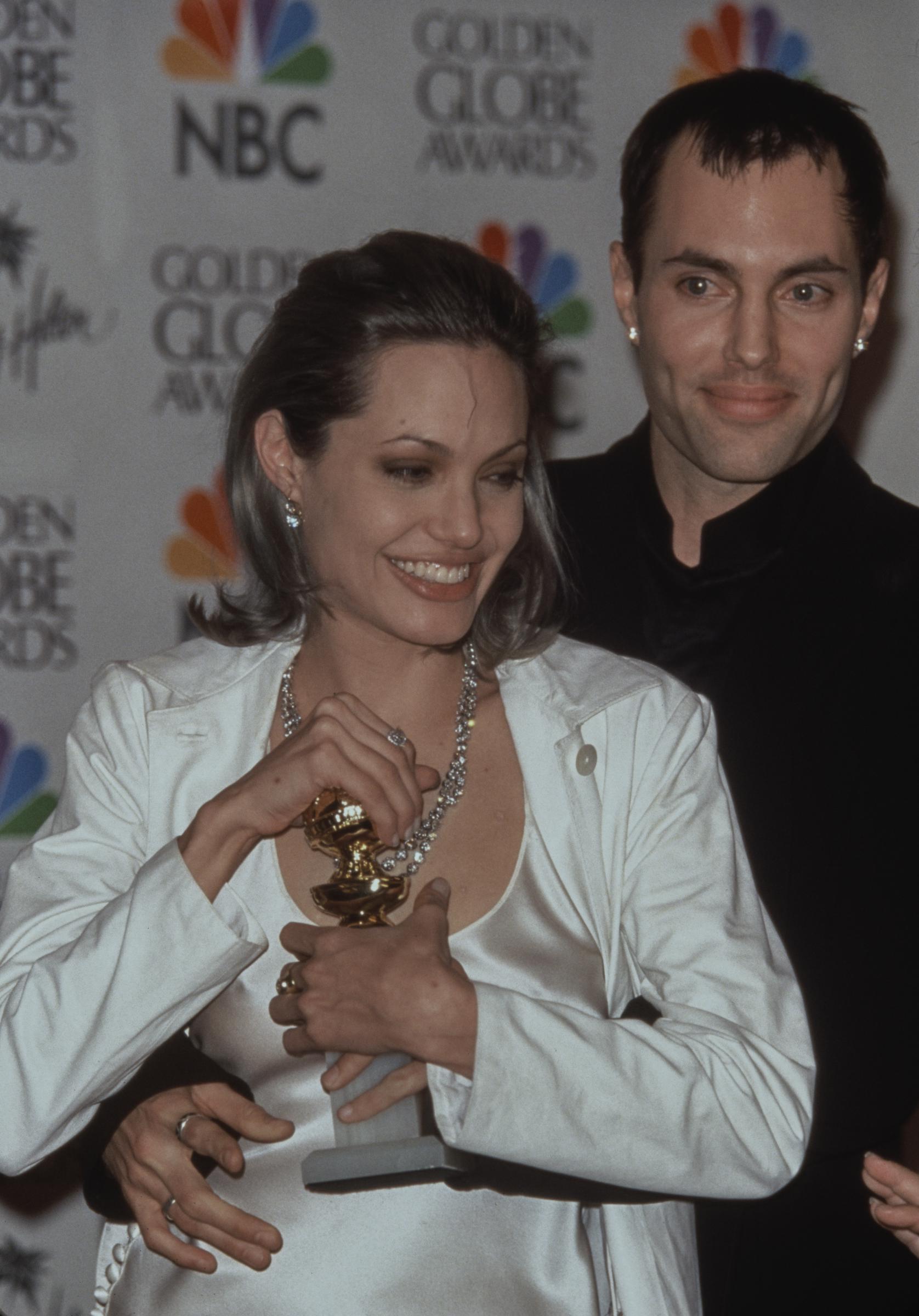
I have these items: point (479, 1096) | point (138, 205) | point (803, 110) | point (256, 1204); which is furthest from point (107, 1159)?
point (138, 205)

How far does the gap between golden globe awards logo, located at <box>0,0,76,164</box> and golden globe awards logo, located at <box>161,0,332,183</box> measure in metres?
0.19

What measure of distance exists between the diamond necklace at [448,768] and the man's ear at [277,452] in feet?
0.70

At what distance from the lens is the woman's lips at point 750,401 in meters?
2.29

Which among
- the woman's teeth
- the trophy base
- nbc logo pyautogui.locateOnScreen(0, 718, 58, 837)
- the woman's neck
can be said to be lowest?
nbc logo pyautogui.locateOnScreen(0, 718, 58, 837)

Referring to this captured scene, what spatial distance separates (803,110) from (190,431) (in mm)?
1388

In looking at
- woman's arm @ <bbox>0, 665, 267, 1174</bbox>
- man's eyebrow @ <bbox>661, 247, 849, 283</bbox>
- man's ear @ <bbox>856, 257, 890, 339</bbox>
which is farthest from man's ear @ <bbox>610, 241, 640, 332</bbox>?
woman's arm @ <bbox>0, 665, 267, 1174</bbox>

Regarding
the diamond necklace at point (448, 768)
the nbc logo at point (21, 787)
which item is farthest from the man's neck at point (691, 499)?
the nbc logo at point (21, 787)

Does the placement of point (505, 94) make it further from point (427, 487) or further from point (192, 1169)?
point (192, 1169)

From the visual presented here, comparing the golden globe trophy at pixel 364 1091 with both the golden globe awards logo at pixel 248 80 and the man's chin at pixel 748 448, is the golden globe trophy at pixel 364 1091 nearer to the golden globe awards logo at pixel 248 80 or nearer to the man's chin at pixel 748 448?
the man's chin at pixel 748 448

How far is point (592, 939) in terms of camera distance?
1.83 meters

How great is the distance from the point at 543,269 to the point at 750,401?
1.17 m

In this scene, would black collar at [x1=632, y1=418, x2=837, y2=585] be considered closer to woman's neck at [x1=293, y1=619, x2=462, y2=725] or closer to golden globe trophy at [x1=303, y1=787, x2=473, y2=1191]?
woman's neck at [x1=293, y1=619, x2=462, y2=725]

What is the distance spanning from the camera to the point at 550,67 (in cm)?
333

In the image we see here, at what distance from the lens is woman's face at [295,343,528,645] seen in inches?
72.3
